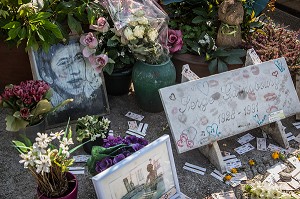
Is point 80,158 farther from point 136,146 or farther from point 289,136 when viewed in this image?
point 289,136

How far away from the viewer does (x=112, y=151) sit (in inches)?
96.0

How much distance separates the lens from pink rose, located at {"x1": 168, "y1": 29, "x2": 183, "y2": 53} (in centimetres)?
327

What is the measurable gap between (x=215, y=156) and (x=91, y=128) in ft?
2.93

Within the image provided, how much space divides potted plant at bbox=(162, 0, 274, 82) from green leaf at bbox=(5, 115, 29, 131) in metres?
1.39

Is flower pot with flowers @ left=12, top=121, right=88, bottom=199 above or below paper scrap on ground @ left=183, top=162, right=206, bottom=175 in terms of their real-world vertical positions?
above

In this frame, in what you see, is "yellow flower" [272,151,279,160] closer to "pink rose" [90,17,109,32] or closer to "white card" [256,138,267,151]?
"white card" [256,138,267,151]

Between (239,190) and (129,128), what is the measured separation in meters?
0.97

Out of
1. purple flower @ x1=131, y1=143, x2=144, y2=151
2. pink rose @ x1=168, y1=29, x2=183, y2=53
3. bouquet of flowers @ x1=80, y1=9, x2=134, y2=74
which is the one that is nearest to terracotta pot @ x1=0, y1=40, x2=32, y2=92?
bouquet of flowers @ x1=80, y1=9, x2=134, y2=74

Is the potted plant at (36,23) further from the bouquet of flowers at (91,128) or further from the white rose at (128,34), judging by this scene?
the bouquet of flowers at (91,128)

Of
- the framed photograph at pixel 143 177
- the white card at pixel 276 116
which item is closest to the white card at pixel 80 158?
the framed photograph at pixel 143 177

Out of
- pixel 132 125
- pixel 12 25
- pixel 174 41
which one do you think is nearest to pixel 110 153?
pixel 132 125

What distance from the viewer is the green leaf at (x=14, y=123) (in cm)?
265

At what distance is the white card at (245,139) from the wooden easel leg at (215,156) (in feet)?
1.15

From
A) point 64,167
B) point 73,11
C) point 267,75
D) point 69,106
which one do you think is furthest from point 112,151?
point 267,75
